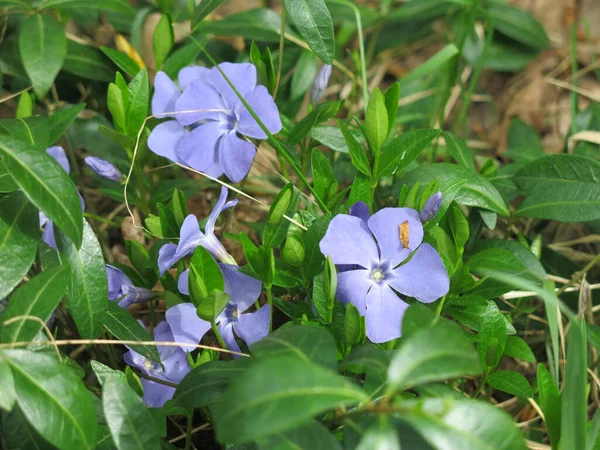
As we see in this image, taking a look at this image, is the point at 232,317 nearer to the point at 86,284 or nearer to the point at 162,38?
the point at 86,284

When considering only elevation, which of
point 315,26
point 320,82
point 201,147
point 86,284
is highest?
point 315,26

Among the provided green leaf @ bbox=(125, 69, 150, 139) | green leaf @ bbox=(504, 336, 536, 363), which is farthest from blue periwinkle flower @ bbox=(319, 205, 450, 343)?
green leaf @ bbox=(125, 69, 150, 139)

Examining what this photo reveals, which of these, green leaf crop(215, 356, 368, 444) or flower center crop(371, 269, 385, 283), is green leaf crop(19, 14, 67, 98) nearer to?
flower center crop(371, 269, 385, 283)

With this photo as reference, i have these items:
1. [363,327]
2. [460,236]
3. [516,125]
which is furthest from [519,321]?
[516,125]

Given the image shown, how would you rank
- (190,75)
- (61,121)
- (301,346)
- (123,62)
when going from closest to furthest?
(301,346)
(61,121)
(190,75)
(123,62)

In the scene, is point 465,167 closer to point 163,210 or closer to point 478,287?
point 478,287

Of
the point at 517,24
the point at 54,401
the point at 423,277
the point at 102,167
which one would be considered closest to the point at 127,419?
the point at 54,401

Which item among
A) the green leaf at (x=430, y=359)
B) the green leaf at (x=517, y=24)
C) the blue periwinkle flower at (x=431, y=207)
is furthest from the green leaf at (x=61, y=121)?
the green leaf at (x=517, y=24)
